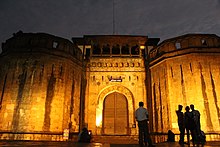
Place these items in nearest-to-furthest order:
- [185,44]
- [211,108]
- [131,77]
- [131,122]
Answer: [211,108] → [185,44] → [131,122] → [131,77]

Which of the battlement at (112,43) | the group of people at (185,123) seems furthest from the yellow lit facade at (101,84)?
the group of people at (185,123)

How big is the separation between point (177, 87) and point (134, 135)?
6231mm

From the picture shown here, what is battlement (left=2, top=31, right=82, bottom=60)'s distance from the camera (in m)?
18.2

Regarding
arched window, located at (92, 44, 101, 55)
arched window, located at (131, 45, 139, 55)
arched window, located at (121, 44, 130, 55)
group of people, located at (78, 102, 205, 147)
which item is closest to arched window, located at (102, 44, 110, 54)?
arched window, located at (92, 44, 101, 55)

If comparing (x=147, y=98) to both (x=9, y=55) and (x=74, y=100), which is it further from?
(x=9, y=55)

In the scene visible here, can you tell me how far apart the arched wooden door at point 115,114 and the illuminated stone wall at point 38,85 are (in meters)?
3.19

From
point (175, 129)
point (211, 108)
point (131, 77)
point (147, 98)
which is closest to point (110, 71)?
point (131, 77)

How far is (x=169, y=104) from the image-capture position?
57.6 feet

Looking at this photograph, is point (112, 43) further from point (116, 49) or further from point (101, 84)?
point (101, 84)

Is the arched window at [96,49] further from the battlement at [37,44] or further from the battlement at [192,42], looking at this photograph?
the battlement at [192,42]

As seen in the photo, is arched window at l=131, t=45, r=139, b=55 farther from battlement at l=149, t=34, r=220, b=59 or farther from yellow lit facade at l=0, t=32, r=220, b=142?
battlement at l=149, t=34, r=220, b=59

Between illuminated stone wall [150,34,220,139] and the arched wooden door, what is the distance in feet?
10.3

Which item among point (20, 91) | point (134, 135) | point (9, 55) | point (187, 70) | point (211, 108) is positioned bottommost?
point (134, 135)

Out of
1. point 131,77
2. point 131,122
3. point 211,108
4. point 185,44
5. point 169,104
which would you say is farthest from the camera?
point 131,77
